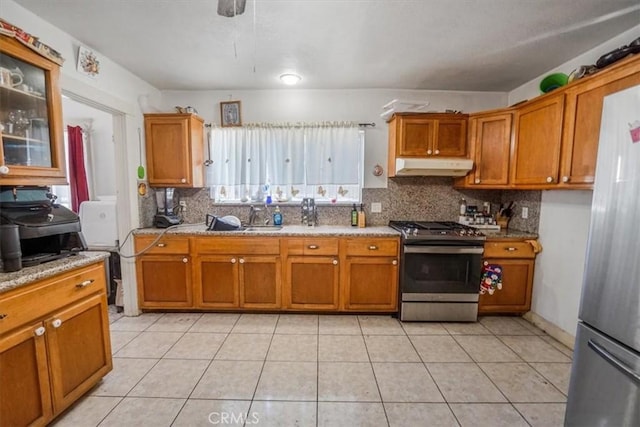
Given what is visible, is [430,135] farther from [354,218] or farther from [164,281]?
[164,281]

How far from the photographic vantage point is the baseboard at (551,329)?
2.38m

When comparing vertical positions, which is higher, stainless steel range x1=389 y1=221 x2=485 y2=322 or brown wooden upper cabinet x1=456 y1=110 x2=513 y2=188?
brown wooden upper cabinet x1=456 y1=110 x2=513 y2=188

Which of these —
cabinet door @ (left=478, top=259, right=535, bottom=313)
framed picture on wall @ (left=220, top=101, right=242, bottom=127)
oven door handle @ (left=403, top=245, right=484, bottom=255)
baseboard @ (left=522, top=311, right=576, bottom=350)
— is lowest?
baseboard @ (left=522, top=311, right=576, bottom=350)

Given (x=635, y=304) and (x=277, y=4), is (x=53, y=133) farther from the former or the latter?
(x=635, y=304)

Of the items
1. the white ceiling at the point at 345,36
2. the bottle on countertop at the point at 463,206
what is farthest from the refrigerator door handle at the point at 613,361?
the bottle on countertop at the point at 463,206

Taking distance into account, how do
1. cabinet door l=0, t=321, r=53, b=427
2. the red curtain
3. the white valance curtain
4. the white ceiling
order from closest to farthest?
cabinet door l=0, t=321, r=53, b=427 → the white ceiling → the white valance curtain → the red curtain

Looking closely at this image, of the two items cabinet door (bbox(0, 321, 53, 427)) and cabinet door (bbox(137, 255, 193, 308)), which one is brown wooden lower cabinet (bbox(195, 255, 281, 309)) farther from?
cabinet door (bbox(0, 321, 53, 427))

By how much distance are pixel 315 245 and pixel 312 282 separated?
39 cm

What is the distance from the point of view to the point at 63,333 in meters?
1.58

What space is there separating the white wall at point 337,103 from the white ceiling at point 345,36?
32 cm

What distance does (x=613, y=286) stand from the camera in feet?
3.86

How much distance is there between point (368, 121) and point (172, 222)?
2.51 metres

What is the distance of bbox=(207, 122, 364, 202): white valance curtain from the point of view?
324cm

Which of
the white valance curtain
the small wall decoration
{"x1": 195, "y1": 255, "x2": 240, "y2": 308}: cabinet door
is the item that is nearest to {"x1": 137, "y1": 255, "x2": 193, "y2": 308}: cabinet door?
{"x1": 195, "y1": 255, "x2": 240, "y2": 308}: cabinet door
